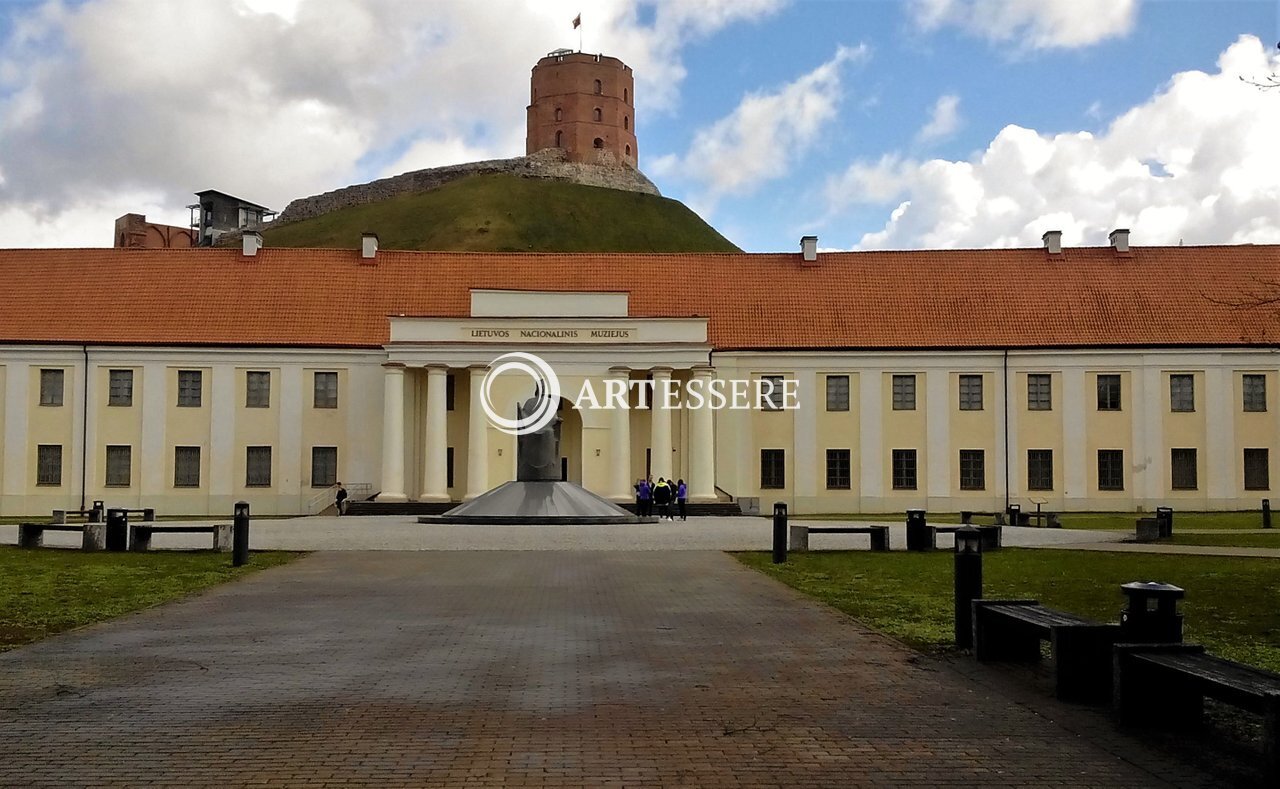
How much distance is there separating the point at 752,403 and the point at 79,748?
4207cm

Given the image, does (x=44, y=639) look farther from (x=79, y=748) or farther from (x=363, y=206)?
(x=363, y=206)

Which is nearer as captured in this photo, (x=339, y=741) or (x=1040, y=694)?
(x=339, y=741)

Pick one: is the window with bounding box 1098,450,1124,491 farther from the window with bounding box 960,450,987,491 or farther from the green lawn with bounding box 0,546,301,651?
the green lawn with bounding box 0,546,301,651

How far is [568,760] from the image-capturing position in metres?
7.30

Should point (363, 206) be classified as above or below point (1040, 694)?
above

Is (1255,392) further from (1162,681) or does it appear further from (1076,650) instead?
(1162,681)

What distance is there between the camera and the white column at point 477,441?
45.4 metres

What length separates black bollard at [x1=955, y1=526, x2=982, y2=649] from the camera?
455 inches

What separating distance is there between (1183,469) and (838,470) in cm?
1330

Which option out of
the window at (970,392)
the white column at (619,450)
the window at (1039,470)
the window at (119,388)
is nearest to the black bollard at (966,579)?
the white column at (619,450)

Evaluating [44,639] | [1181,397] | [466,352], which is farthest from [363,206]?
[44,639]

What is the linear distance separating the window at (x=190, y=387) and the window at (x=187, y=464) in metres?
1.72

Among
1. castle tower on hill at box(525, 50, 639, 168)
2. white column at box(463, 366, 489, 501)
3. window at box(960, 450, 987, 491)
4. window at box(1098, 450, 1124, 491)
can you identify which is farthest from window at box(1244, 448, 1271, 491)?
castle tower on hill at box(525, 50, 639, 168)

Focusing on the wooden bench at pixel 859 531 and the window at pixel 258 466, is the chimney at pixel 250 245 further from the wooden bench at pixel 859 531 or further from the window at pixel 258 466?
the wooden bench at pixel 859 531
